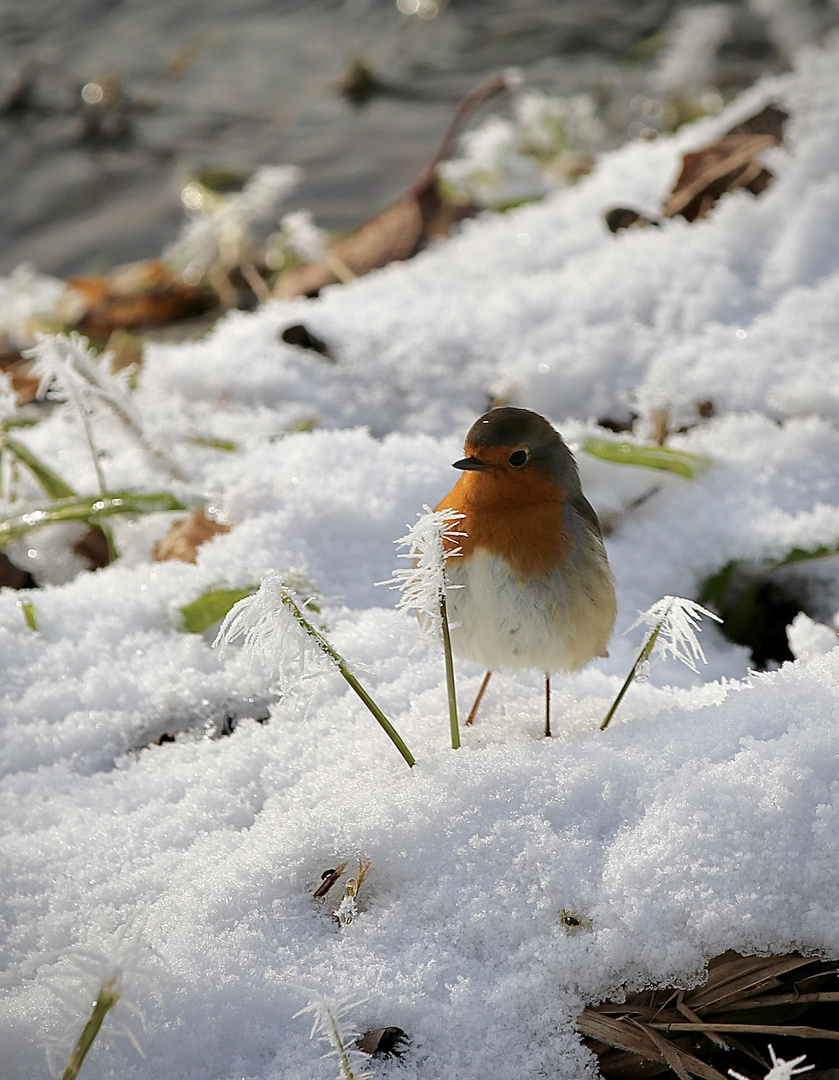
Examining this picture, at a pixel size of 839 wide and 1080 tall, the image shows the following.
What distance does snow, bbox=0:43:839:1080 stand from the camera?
140cm

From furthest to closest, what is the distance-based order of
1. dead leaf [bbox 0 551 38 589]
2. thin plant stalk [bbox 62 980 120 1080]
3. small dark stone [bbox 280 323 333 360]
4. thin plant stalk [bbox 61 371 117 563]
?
small dark stone [bbox 280 323 333 360] < dead leaf [bbox 0 551 38 589] < thin plant stalk [bbox 61 371 117 563] < thin plant stalk [bbox 62 980 120 1080]

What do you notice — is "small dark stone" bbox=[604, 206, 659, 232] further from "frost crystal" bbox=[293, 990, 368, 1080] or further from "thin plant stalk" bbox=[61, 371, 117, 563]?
"frost crystal" bbox=[293, 990, 368, 1080]

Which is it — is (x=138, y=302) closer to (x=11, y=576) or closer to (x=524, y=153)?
(x=524, y=153)

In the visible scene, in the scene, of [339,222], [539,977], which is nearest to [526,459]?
[539,977]

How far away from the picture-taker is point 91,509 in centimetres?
242

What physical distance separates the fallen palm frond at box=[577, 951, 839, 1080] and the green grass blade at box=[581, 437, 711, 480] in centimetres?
143

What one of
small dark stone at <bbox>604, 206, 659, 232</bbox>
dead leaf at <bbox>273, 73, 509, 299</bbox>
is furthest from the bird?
dead leaf at <bbox>273, 73, 509, 299</bbox>

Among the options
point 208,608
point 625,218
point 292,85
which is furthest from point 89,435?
point 292,85

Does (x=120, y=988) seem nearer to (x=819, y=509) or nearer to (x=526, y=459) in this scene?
(x=526, y=459)

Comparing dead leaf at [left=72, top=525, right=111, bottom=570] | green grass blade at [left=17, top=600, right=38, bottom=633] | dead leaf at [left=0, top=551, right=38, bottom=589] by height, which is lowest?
dead leaf at [left=72, top=525, right=111, bottom=570]

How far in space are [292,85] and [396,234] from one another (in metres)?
3.70

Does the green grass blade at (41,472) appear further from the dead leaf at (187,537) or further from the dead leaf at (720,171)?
the dead leaf at (720,171)

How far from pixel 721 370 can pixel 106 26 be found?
6866 millimetres

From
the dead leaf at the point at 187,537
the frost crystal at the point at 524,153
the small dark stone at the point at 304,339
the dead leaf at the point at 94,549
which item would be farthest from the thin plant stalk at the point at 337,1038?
the frost crystal at the point at 524,153
